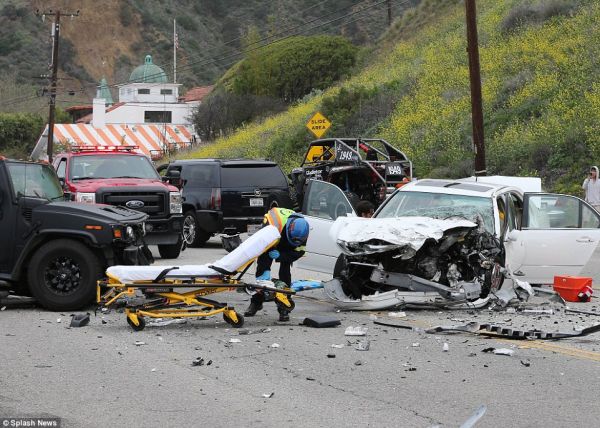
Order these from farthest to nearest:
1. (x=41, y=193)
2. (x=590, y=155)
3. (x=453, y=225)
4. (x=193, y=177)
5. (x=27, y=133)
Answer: (x=27, y=133)
(x=590, y=155)
(x=193, y=177)
(x=41, y=193)
(x=453, y=225)

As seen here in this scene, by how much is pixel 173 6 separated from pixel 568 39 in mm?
102896

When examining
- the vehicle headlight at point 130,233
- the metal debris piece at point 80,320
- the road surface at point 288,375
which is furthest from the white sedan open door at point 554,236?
the metal debris piece at point 80,320

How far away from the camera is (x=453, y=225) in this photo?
38.7 ft

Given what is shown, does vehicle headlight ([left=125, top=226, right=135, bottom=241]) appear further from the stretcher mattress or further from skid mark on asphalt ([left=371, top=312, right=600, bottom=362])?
skid mark on asphalt ([left=371, top=312, right=600, bottom=362])

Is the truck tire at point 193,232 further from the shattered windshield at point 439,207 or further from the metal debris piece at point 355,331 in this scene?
the metal debris piece at point 355,331

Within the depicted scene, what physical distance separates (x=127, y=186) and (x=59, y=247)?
652 centimetres

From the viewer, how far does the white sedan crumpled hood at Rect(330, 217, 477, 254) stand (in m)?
11.6

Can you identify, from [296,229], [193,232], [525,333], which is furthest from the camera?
[193,232]

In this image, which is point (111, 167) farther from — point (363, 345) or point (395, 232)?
point (363, 345)

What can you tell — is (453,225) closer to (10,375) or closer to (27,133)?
(10,375)

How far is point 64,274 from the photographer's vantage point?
39.2 ft

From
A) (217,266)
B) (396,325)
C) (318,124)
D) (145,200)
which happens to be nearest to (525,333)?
(396,325)

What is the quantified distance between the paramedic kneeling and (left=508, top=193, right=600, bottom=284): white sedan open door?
10.7ft

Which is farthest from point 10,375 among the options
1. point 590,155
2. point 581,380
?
point 590,155
